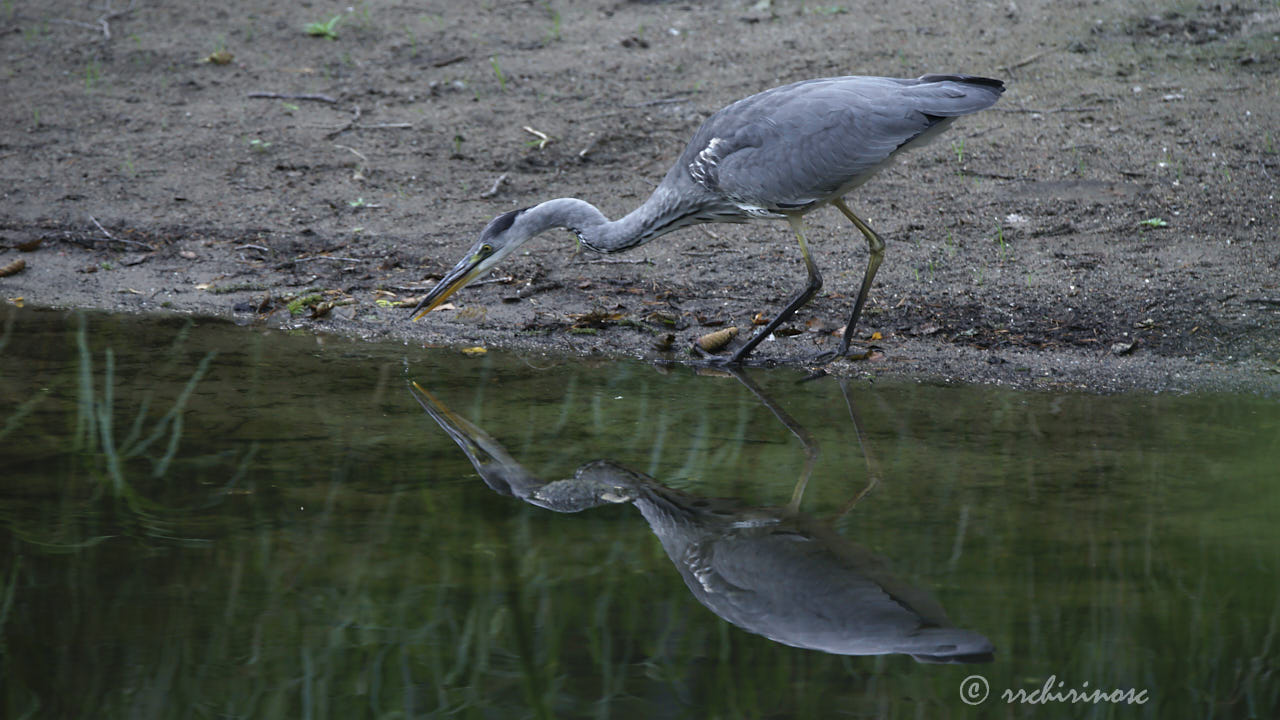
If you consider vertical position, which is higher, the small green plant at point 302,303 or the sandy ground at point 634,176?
the sandy ground at point 634,176

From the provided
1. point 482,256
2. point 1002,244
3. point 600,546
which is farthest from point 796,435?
point 1002,244

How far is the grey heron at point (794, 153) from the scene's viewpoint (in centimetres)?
520

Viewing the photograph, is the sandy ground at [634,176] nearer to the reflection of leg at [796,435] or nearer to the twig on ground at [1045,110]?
the twig on ground at [1045,110]

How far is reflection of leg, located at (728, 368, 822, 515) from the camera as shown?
3797 millimetres

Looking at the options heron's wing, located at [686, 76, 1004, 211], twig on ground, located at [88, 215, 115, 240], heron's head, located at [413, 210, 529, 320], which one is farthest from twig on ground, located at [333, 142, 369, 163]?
heron's wing, located at [686, 76, 1004, 211]

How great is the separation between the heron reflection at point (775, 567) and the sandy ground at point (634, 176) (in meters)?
1.74

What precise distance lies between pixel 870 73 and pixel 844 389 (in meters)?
3.97

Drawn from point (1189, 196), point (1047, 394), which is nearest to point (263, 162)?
point (1047, 394)

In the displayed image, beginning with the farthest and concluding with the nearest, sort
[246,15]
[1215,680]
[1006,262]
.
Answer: [246,15] < [1006,262] < [1215,680]

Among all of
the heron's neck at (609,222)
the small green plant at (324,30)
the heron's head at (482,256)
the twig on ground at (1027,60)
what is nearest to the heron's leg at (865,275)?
the heron's neck at (609,222)

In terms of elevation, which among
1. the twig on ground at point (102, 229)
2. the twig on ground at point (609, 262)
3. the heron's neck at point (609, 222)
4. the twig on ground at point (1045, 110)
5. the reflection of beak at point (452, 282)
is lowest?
the twig on ground at point (609, 262)

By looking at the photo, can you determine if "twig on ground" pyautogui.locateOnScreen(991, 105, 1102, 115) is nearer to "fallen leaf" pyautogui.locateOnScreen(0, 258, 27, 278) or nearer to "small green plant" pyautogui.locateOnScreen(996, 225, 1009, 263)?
"small green plant" pyautogui.locateOnScreen(996, 225, 1009, 263)

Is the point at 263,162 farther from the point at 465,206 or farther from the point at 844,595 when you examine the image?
the point at 844,595

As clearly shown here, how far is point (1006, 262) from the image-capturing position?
6312 millimetres
